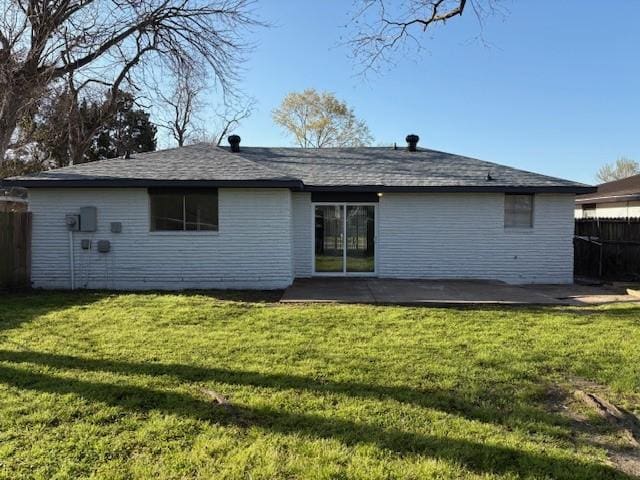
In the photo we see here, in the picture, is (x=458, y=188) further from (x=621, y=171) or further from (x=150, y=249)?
(x=621, y=171)

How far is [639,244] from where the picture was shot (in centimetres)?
1287

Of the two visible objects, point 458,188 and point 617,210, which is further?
point 617,210

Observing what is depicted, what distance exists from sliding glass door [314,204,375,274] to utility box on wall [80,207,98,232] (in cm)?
544

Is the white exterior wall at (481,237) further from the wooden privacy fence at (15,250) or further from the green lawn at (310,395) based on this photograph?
the wooden privacy fence at (15,250)

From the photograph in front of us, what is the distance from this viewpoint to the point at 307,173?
13.5 metres

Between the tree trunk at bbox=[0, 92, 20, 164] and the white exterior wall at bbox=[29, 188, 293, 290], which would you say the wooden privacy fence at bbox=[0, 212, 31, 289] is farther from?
the tree trunk at bbox=[0, 92, 20, 164]

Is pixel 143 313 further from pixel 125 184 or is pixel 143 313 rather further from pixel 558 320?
pixel 558 320

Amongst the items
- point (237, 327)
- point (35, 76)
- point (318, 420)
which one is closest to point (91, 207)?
point (35, 76)

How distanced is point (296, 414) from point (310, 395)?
17.2 inches

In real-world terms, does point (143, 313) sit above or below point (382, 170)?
below

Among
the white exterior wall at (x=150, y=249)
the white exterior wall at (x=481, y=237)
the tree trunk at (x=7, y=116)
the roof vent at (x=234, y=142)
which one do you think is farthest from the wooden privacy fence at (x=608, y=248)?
the tree trunk at (x=7, y=116)

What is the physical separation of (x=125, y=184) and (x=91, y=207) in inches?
43.1

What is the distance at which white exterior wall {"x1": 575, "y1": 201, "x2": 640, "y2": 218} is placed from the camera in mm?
17297

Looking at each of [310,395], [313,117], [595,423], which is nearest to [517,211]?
[595,423]
